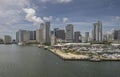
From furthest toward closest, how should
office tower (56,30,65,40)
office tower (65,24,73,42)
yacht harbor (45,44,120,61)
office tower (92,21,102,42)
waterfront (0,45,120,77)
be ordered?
office tower (56,30,65,40) < office tower (65,24,73,42) < office tower (92,21,102,42) < yacht harbor (45,44,120,61) < waterfront (0,45,120,77)

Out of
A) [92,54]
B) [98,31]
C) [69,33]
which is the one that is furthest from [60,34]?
[92,54]

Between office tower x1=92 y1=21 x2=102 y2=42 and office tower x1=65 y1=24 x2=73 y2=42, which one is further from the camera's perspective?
office tower x1=65 y1=24 x2=73 y2=42

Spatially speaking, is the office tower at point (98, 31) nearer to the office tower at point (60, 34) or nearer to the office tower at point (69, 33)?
the office tower at point (69, 33)

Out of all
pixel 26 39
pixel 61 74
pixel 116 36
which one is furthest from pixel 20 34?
pixel 61 74

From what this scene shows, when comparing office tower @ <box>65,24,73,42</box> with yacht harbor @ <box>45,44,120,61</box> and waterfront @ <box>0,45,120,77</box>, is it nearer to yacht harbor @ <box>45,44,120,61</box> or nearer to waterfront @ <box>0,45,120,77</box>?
yacht harbor @ <box>45,44,120,61</box>

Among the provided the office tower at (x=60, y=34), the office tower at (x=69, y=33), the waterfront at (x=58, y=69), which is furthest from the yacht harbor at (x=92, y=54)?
the office tower at (x=60, y=34)

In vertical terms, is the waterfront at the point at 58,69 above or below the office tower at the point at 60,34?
below

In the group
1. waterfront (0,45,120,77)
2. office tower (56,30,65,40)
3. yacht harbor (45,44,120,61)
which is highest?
office tower (56,30,65,40)

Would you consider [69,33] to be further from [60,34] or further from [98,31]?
[98,31]

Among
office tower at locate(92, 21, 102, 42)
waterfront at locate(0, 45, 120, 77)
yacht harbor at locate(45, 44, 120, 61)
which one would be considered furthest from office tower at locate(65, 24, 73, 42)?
waterfront at locate(0, 45, 120, 77)

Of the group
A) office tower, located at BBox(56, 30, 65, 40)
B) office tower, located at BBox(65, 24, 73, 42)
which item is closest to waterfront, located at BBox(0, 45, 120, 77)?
office tower, located at BBox(65, 24, 73, 42)

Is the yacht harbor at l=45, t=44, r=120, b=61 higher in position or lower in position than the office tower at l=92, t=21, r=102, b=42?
lower

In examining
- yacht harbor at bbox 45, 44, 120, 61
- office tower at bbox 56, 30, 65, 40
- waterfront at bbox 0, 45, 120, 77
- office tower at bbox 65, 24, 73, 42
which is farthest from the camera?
office tower at bbox 56, 30, 65, 40

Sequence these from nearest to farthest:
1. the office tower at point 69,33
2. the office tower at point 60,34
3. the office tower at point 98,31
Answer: the office tower at point 98,31 → the office tower at point 69,33 → the office tower at point 60,34
